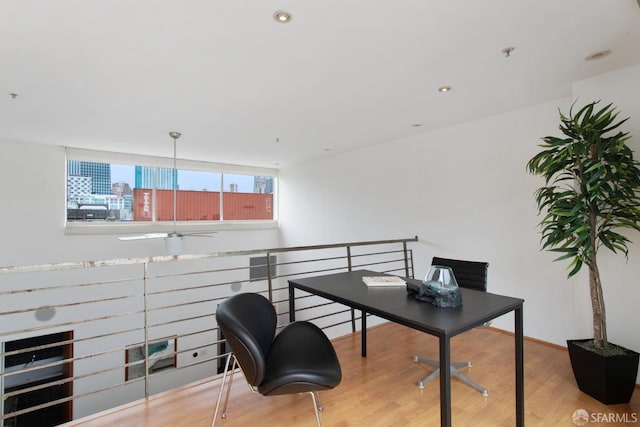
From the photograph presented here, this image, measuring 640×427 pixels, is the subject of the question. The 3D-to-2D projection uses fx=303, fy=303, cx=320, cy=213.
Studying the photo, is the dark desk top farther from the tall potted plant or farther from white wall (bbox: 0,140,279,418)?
white wall (bbox: 0,140,279,418)

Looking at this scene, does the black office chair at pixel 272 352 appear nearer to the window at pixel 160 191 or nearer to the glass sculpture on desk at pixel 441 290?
the glass sculpture on desk at pixel 441 290

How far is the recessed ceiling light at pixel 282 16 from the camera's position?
72.4 inches

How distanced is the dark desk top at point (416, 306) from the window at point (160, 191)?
4.82 metres

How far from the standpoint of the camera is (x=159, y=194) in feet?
19.9

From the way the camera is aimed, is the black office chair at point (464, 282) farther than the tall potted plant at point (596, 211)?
Yes

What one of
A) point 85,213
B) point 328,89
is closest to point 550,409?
point 328,89

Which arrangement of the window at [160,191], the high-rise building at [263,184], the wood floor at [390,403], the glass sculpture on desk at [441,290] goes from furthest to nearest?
the high-rise building at [263,184]
the window at [160,191]
the wood floor at [390,403]
the glass sculpture on desk at [441,290]

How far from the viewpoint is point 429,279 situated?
6.17 ft

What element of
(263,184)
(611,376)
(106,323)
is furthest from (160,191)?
(611,376)

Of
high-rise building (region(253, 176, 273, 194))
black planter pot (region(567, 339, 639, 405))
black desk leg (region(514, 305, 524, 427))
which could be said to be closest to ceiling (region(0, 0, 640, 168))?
black desk leg (region(514, 305, 524, 427))

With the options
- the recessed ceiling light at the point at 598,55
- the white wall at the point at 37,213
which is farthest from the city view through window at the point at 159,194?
the recessed ceiling light at the point at 598,55

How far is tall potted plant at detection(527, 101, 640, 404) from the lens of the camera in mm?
2119

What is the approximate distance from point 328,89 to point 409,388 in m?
2.67

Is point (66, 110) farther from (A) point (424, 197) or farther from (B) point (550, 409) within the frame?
(B) point (550, 409)
